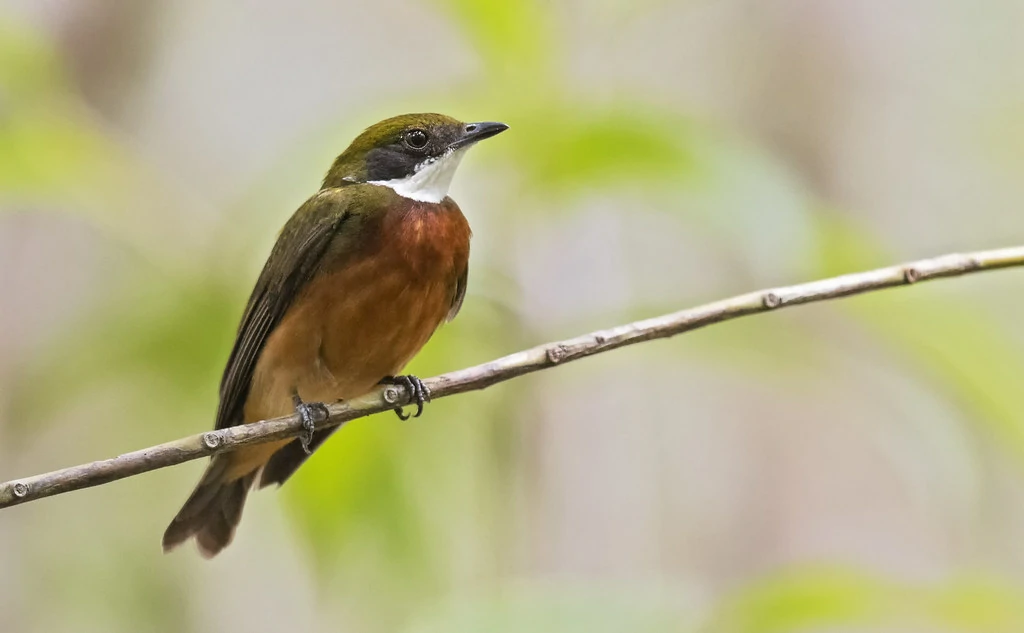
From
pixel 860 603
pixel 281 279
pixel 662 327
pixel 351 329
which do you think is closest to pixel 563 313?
pixel 351 329

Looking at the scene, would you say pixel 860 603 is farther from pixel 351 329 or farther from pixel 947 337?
pixel 351 329

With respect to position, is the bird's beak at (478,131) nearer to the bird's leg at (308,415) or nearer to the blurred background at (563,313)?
the blurred background at (563,313)

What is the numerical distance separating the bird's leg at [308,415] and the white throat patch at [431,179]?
55 centimetres

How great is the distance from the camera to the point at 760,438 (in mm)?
4527

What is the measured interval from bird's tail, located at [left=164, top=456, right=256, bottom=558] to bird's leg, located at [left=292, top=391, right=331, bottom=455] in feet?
0.90

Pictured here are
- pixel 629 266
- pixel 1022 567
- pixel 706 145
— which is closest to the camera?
pixel 706 145

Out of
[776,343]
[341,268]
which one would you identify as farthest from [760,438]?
[341,268]

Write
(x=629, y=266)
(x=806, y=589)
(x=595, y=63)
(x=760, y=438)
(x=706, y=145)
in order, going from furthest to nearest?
(x=760, y=438)
(x=629, y=266)
(x=595, y=63)
(x=706, y=145)
(x=806, y=589)

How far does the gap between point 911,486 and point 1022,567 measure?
0.57m

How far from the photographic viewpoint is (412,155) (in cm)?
244

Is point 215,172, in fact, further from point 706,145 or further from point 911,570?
point 911,570

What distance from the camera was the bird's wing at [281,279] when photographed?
225 centimetres

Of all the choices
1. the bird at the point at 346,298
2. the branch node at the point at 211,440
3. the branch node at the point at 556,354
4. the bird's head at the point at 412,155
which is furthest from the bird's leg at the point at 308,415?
the bird's head at the point at 412,155

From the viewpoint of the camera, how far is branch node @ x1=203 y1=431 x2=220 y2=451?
145 cm
